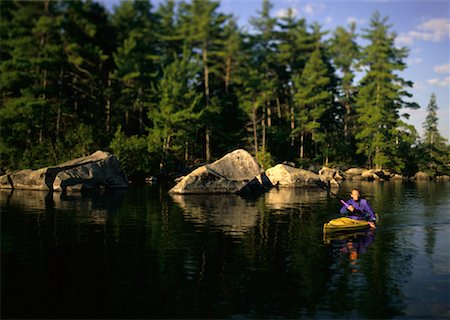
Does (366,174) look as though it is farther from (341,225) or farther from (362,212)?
(341,225)

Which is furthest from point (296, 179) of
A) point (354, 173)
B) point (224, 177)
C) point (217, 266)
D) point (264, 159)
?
point (217, 266)

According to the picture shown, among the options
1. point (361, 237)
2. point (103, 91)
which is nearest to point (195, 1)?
point (103, 91)

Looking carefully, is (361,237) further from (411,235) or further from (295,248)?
(295,248)

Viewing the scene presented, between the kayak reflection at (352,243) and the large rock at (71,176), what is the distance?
22060 millimetres

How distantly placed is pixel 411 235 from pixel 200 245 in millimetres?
7760

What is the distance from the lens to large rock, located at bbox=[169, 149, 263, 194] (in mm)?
29656

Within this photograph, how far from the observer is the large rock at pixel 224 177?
1168 inches

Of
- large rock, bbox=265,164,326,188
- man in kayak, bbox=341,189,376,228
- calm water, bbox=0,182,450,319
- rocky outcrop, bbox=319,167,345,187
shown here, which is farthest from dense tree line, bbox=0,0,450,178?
man in kayak, bbox=341,189,376,228

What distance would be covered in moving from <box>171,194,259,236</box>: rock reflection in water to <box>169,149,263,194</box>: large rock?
3.35 feet

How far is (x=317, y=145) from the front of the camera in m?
60.1

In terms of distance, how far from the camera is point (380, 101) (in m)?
56.2

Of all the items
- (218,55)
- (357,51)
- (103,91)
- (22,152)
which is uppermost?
(357,51)

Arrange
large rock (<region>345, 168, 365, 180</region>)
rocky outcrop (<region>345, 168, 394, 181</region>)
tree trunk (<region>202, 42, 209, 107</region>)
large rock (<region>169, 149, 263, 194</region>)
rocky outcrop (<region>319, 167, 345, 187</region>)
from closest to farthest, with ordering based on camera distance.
A: 1. large rock (<region>169, 149, 263, 194</region>)
2. rocky outcrop (<region>319, 167, 345, 187</region>)
3. tree trunk (<region>202, 42, 209, 107</region>)
4. rocky outcrop (<region>345, 168, 394, 181</region>)
5. large rock (<region>345, 168, 365, 180</region>)

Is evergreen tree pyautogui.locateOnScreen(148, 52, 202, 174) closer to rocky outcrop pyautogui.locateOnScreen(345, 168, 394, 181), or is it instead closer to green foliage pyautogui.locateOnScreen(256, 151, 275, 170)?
green foliage pyautogui.locateOnScreen(256, 151, 275, 170)
